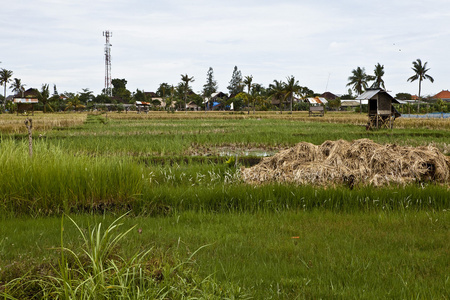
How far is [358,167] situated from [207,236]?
4.21 m

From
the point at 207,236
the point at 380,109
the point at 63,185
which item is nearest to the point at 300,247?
the point at 207,236

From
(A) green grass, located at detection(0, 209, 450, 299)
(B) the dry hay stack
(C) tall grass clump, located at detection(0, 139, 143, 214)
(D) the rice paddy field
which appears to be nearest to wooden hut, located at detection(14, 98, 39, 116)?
(D) the rice paddy field

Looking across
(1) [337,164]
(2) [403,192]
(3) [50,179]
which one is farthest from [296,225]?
(3) [50,179]

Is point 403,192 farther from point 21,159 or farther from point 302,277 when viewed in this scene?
point 21,159

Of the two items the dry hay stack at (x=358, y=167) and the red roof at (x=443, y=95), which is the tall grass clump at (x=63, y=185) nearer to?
the dry hay stack at (x=358, y=167)

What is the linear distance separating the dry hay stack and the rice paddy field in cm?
29

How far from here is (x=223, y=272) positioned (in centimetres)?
341

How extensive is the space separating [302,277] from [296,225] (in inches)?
64.0

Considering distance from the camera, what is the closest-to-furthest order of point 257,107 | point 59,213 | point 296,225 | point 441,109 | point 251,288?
point 251,288
point 296,225
point 59,213
point 441,109
point 257,107

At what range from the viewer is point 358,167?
7.60 m

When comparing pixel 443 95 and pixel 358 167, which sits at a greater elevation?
pixel 443 95

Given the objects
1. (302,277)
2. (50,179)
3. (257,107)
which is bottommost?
(302,277)

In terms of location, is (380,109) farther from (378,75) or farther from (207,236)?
(378,75)

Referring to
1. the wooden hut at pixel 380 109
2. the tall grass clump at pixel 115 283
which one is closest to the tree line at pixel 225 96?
the wooden hut at pixel 380 109
